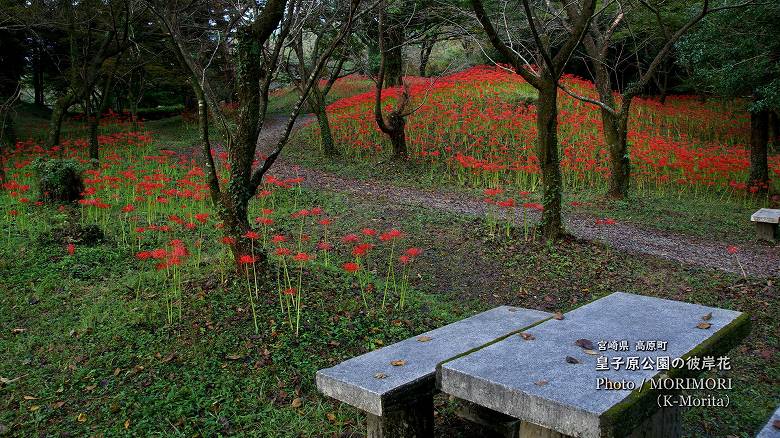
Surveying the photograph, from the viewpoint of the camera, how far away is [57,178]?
8.37 meters

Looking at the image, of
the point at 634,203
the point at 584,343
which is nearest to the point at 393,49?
the point at 634,203

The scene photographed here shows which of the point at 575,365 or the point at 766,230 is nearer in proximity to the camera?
the point at 575,365

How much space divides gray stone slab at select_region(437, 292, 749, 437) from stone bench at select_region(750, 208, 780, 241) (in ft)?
21.0

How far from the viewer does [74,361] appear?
438cm

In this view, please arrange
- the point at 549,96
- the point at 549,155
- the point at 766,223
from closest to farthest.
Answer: the point at 549,96, the point at 549,155, the point at 766,223

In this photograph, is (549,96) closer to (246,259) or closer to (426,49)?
(246,259)

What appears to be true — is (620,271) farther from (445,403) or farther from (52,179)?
(52,179)

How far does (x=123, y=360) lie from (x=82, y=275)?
210 centimetres

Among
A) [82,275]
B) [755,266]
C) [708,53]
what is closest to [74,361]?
[82,275]

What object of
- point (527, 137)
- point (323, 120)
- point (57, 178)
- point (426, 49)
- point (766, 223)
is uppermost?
point (426, 49)

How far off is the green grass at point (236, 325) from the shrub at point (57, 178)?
23.7 inches

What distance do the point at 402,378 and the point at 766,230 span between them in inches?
331

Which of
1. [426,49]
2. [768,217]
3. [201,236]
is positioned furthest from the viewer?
[426,49]

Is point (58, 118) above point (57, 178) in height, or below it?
above
